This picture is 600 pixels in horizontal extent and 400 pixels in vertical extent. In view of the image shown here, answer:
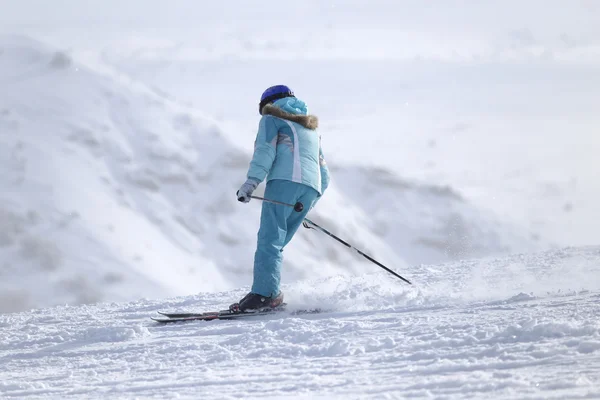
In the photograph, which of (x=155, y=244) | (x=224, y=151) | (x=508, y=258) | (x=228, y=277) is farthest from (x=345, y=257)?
(x=508, y=258)

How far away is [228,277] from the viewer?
66250 mm

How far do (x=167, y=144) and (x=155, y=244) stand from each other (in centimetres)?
3405

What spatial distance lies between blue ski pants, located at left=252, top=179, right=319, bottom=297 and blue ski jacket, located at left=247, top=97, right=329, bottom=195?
0.09m

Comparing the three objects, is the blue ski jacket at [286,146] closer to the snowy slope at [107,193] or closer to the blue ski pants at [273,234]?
the blue ski pants at [273,234]

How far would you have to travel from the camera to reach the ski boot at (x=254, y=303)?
5965 millimetres

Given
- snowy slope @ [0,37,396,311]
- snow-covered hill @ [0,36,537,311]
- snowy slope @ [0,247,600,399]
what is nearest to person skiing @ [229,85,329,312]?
snowy slope @ [0,247,600,399]

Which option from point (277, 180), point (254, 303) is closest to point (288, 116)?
point (277, 180)

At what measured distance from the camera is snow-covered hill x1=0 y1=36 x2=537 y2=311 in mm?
39688

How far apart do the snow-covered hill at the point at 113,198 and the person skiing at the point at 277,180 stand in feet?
13.3

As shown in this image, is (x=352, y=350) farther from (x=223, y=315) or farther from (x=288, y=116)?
(x=288, y=116)

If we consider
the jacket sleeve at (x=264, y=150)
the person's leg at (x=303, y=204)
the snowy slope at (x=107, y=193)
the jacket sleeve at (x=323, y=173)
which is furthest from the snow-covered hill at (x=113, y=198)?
the jacket sleeve at (x=264, y=150)

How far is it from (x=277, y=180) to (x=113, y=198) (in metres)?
47.8

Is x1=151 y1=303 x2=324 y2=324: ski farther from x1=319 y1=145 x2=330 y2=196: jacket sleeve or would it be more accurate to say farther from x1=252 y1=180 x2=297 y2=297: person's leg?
x1=319 y1=145 x2=330 y2=196: jacket sleeve

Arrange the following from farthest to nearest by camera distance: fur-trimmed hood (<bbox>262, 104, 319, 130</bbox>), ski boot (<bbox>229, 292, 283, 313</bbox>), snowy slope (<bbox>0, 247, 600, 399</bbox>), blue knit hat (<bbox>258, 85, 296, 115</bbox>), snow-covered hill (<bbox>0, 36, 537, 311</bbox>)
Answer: snow-covered hill (<bbox>0, 36, 537, 311</bbox>) < blue knit hat (<bbox>258, 85, 296, 115</bbox>) < fur-trimmed hood (<bbox>262, 104, 319, 130</bbox>) < ski boot (<bbox>229, 292, 283, 313</bbox>) < snowy slope (<bbox>0, 247, 600, 399</bbox>)
